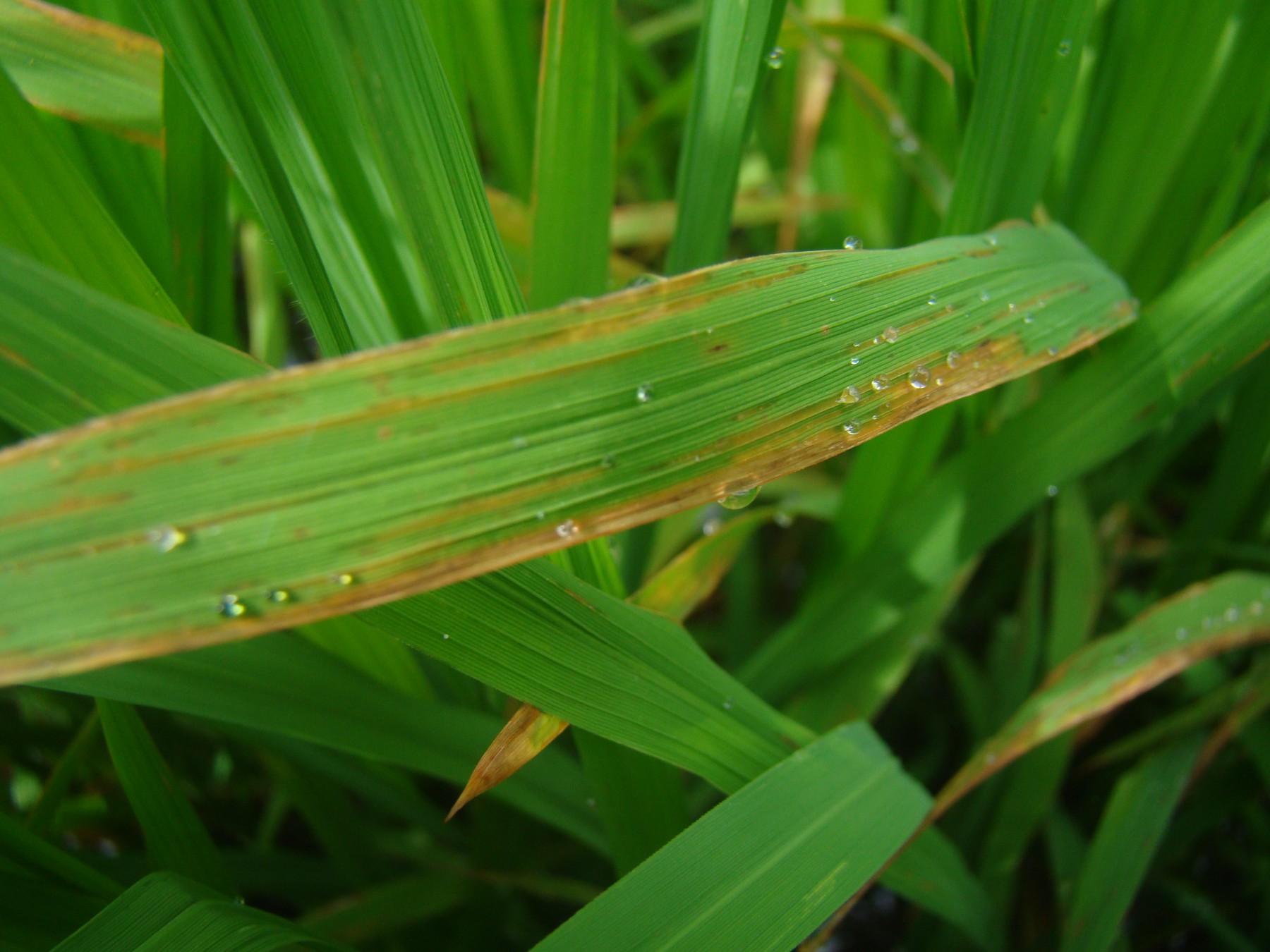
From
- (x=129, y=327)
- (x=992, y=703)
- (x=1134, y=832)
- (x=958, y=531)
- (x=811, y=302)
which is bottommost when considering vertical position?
(x=1134, y=832)

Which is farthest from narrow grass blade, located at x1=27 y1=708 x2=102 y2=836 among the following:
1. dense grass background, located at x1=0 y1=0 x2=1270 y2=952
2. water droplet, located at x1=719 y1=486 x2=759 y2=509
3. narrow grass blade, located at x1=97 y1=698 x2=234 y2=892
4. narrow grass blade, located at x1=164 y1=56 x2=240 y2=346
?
water droplet, located at x1=719 y1=486 x2=759 y2=509

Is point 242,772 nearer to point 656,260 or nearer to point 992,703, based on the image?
point 992,703

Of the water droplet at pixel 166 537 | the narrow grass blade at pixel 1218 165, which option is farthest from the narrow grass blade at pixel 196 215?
the narrow grass blade at pixel 1218 165

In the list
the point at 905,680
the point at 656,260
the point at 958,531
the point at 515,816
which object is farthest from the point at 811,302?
the point at 656,260

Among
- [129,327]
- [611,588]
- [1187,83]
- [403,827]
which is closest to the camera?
[129,327]

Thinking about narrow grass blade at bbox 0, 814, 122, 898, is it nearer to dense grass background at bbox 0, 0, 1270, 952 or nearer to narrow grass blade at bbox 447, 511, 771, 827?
dense grass background at bbox 0, 0, 1270, 952

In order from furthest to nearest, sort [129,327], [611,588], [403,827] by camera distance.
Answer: [403,827]
[611,588]
[129,327]

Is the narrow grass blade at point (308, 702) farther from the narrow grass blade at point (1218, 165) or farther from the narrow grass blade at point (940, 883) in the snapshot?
the narrow grass blade at point (1218, 165)
